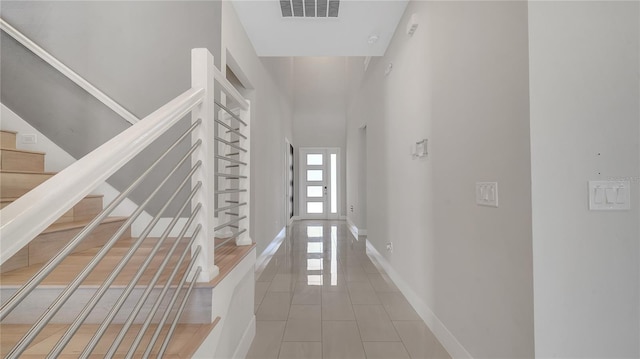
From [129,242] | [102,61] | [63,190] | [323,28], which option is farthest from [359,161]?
[63,190]

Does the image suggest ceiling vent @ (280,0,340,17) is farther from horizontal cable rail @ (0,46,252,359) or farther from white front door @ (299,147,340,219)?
white front door @ (299,147,340,219)

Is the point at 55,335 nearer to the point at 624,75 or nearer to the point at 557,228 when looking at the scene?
the point at 557,228

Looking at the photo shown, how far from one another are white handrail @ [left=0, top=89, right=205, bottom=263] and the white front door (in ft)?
25.7

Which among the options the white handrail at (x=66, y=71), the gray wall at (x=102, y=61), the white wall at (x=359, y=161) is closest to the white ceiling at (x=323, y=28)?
the gray wall at (x=102, y=61)

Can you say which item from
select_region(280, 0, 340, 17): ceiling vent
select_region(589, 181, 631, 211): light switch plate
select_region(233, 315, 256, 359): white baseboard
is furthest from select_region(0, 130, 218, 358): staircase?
select_region(280, 0, 340, 17): ceiling vent

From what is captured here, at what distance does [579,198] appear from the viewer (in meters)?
1.17

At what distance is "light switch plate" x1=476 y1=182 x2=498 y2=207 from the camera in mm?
1395

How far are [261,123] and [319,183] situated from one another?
4.89 metres

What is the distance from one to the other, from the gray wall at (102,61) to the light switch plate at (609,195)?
8.91 feet

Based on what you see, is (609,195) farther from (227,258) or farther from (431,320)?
(227,258)

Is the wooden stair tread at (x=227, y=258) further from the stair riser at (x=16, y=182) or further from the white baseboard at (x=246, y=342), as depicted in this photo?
the stair riser at (x=16, y=182)

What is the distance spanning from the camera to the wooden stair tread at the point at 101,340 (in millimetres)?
998

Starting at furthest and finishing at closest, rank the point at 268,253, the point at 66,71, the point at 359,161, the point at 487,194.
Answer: the point at 359,161
the point at 268,253
the point at 66,71
the point at 487,194

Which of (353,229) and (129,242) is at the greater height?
(129,242)
